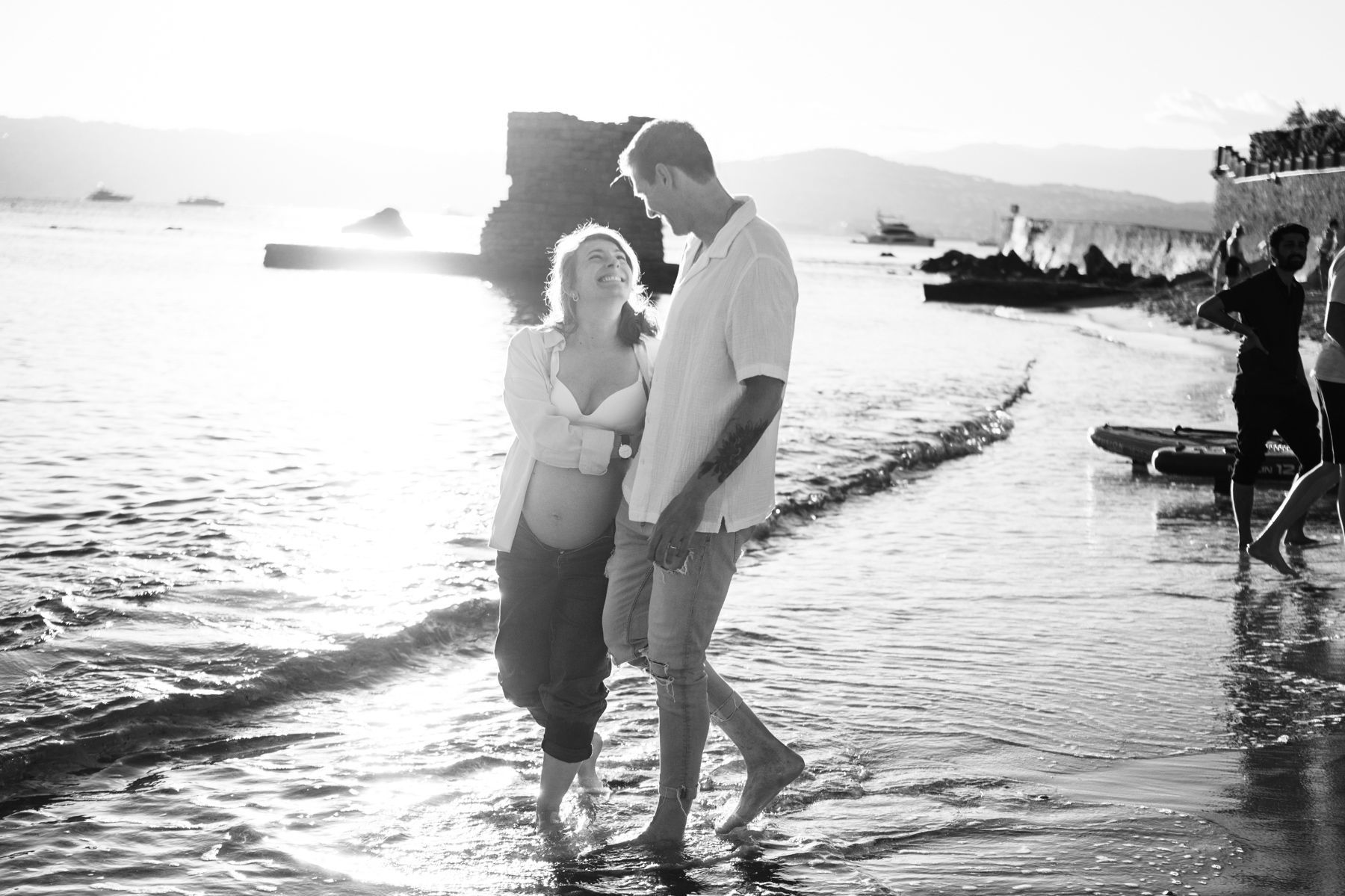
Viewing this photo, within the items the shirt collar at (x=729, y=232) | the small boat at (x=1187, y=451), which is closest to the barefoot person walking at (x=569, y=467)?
the shirt collar at (x=729, y=232)

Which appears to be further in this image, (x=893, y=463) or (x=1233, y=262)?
(x=893, y=463)

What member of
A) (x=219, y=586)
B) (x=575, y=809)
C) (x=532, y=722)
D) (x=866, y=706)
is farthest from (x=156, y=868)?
(x=219, y=586)

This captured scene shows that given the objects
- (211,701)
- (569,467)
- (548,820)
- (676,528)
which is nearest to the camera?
(676,528)

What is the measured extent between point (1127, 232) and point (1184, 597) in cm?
5971

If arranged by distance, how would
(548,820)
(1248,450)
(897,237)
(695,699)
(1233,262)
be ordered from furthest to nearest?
1. (897,237)
2. (1233,262)
3. (1248,450)
4. (548,820)
5. (695,699)

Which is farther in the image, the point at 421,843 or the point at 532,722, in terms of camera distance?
the point at 532,722

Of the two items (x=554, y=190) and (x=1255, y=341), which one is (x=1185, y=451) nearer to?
(x=1255, y=341)

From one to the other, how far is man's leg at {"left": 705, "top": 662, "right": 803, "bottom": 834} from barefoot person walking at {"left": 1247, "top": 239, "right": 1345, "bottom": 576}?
3632 millimetres

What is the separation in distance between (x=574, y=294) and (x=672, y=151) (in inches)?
20.7

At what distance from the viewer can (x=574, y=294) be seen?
3670mm

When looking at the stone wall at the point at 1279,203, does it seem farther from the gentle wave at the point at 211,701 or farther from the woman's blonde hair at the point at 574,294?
the woman's blonde hair at the point at 574,294

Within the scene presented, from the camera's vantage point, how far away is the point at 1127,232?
62.6 metres

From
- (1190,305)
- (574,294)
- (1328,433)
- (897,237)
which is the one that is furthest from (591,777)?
(897,237)

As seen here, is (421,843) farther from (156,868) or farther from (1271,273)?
(1271,273)
